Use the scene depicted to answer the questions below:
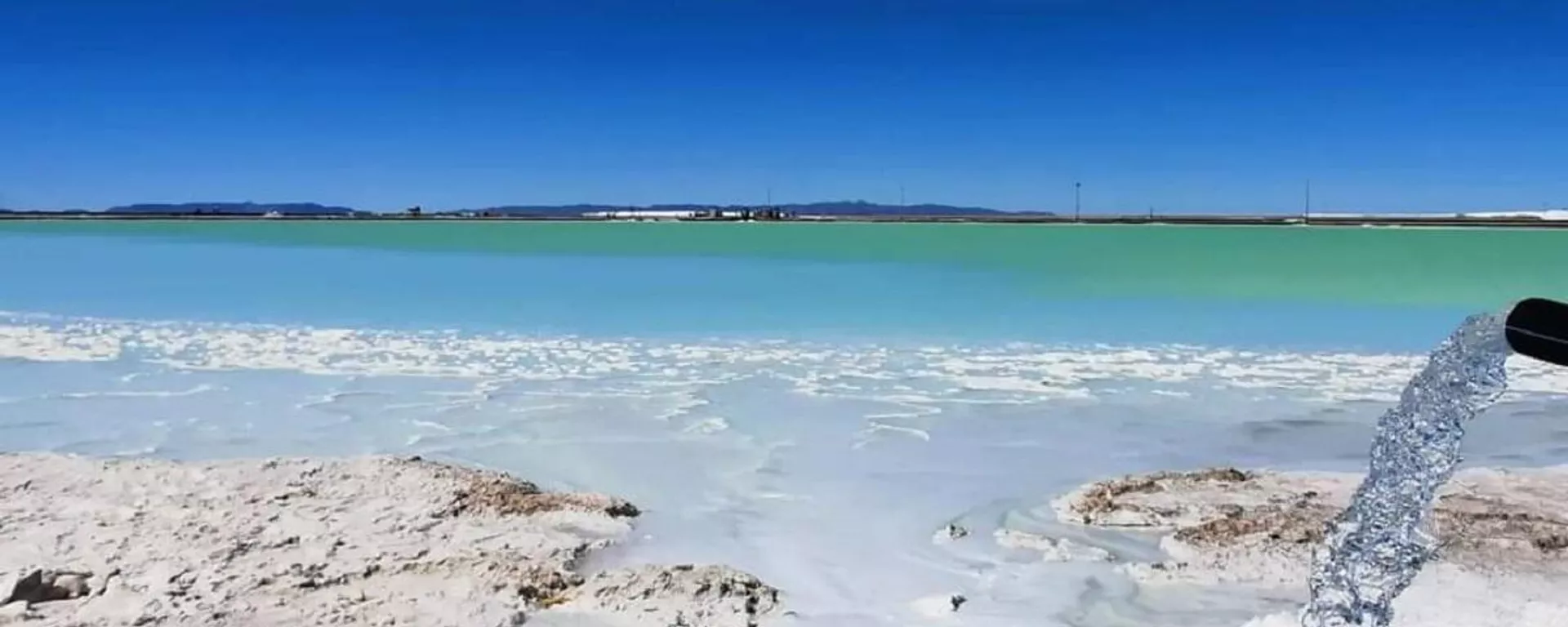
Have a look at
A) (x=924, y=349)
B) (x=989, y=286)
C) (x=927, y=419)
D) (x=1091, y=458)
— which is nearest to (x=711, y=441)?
Result: (x=927, y=419)

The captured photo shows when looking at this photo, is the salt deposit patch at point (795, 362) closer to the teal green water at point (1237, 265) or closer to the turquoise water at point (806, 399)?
the turquoise water at point (806, 399)

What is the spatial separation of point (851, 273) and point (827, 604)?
20.3 meters

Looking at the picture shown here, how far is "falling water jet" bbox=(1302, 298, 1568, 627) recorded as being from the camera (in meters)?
2.87

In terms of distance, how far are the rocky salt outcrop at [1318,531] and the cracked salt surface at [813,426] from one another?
0.22 metres

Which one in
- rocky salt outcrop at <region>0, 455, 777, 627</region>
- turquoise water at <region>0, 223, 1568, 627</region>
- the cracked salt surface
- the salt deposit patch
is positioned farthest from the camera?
the salt deposit patch

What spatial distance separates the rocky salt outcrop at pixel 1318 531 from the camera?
12.1 ft

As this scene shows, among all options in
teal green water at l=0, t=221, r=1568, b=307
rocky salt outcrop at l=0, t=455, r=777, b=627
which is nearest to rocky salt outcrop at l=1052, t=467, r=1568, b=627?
rocky salt outcrop at l=0, t=455, r=777, b=627

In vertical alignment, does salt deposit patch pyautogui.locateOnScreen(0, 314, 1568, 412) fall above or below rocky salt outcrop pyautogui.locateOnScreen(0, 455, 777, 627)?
below

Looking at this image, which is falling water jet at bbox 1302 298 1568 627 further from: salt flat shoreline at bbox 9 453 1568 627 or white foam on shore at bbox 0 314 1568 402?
white foam on shore at bbox 0 314 1568 402

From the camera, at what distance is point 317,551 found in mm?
4062

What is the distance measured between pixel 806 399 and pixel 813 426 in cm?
97

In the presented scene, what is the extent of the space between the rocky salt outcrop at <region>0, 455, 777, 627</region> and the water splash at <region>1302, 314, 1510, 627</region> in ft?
5.38

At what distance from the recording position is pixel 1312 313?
1515cm

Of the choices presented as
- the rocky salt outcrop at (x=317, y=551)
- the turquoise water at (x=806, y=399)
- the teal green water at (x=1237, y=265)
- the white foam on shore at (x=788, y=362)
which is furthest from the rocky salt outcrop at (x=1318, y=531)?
the teal green water at (x=1237, y=265)
